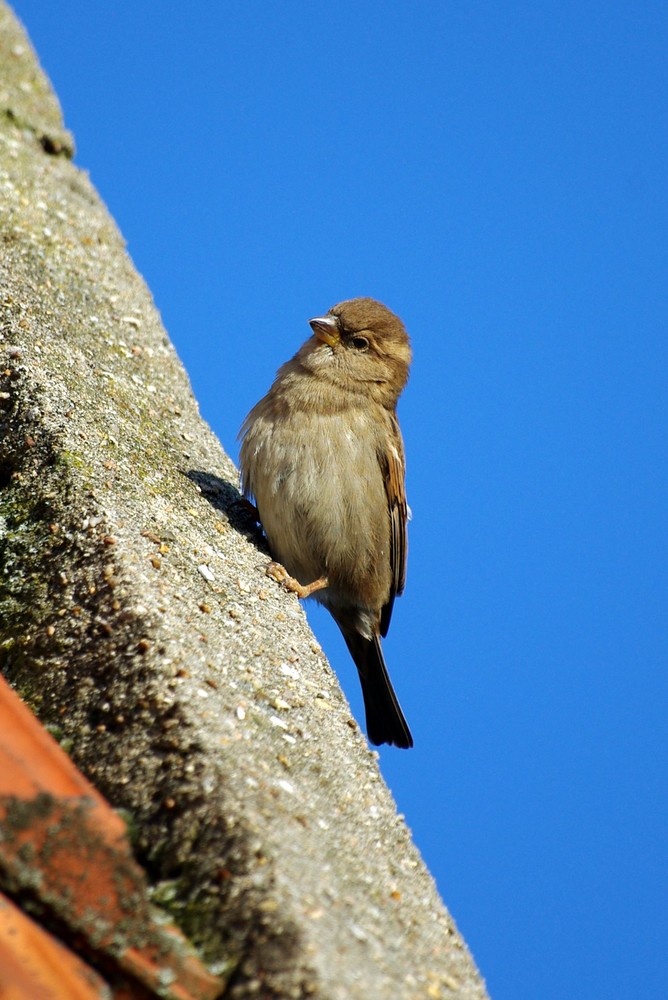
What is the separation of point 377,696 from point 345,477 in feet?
3.97

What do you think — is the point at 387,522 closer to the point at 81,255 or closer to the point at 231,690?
the point at 81,255

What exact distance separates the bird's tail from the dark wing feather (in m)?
0.19

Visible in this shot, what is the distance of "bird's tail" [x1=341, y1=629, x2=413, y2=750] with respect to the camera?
5.28 metres

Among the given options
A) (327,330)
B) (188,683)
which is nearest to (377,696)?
(327,330)

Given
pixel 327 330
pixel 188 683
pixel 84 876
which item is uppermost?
pixel 327 330

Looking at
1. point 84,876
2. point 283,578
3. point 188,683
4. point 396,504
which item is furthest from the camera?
point 396,504

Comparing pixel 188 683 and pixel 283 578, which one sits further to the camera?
pixel 283 578

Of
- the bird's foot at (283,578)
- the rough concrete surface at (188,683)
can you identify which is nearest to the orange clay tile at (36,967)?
the rough concrete surface at (188,683)

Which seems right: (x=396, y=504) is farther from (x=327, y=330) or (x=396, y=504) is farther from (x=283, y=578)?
(x=283, y=578)

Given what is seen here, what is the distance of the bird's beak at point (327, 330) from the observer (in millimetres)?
5250

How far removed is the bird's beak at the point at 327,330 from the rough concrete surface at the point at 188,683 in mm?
897

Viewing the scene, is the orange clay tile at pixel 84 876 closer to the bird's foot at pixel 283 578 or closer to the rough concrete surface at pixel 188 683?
the rough concrete surface at pixel 188 683

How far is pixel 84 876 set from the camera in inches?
80.6

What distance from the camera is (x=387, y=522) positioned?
5105mm
